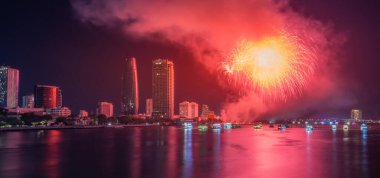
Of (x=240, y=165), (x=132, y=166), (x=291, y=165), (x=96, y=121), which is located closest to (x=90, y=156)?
(x=132, y=166)

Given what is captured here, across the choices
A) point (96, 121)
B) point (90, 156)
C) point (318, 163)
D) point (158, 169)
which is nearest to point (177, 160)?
point (158, 169)

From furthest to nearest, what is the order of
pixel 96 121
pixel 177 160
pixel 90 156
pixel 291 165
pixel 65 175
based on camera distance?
pixel 96 121
pixel 90 156
pixel 177 160
pixel 291 165
pixel 65 175

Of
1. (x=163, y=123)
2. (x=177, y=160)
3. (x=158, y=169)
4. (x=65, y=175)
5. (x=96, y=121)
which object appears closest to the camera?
(x=65, y=175)

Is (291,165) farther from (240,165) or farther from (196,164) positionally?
(196,164)

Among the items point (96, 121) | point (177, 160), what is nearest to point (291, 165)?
point (177, 160)

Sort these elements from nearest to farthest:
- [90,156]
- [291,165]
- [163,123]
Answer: [291,165] → [90,156] → [163,123]

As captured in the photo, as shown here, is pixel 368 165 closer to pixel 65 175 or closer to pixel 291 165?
pixel 291 165

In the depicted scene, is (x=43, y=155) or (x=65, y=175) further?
(x=43, y=155)

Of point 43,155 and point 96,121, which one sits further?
point 96,121

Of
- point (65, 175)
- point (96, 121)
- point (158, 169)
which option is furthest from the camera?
point (96, 121)
